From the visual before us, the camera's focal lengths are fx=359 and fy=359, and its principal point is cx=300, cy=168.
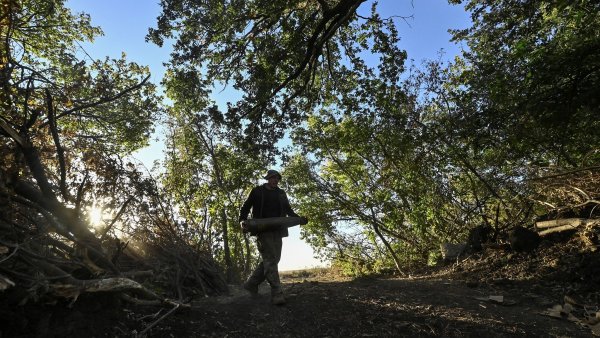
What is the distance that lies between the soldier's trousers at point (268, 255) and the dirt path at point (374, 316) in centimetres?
34

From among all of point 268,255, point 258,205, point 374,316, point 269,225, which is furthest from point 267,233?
point 374,316

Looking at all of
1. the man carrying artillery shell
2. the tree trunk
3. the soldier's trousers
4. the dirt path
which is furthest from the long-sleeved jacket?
the tree trunk

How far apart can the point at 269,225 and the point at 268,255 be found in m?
0.45

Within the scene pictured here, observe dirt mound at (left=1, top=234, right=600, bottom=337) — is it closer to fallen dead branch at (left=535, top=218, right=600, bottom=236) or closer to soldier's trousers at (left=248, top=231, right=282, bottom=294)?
fallen dead branch at (left=535, top=218, right=600, bottom=236)

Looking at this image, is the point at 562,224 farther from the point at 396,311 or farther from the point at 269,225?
the point at 269,225

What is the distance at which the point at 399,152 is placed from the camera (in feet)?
37.8

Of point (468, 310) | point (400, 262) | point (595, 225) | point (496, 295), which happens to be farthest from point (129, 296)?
point (400, 262)

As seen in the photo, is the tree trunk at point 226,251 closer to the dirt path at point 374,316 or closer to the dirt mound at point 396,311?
the dirt mound at point 396,311

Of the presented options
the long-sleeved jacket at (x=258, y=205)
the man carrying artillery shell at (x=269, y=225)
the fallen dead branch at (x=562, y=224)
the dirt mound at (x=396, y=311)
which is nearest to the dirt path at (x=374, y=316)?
the dirt mound at (x=396, y=311)

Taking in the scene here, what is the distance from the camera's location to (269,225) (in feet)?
17.1

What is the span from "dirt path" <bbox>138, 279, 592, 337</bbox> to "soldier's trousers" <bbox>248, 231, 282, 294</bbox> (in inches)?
13.2

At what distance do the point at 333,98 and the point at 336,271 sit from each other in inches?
324

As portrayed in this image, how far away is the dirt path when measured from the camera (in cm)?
398

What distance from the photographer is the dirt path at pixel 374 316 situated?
3.98 meters
